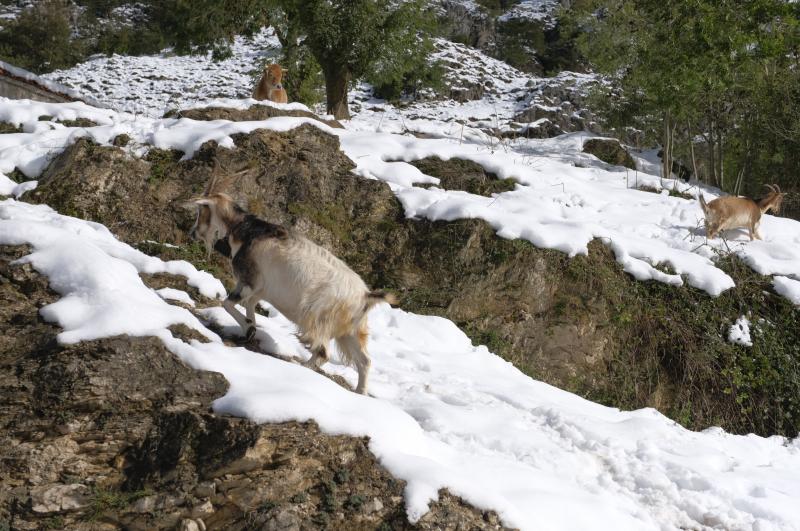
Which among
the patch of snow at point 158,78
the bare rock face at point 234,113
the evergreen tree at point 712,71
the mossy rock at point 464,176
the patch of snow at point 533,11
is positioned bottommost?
the patch of snow at point 158,78

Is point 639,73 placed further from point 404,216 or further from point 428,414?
point 428,414

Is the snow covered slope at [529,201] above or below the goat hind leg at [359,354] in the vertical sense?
above

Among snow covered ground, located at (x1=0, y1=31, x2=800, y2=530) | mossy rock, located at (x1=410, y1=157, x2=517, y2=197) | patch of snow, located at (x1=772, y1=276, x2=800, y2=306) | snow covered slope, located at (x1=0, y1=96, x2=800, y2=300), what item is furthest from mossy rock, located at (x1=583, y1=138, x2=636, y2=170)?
patch of snow, located at (x1=772, y1=276, x2=800, y2=306)

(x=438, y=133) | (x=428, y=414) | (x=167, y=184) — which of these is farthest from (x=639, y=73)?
(x=428, y=414)

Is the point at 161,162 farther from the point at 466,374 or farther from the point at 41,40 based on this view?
the point at 41,40

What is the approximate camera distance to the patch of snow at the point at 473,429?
5113 millimetres

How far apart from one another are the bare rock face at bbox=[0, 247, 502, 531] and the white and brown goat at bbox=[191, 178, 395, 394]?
4.08 feet

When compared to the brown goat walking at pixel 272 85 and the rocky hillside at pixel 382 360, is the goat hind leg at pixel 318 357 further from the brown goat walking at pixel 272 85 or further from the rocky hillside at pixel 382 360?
the brown goat walking at pixel 272 85

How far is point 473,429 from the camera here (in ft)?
20.7

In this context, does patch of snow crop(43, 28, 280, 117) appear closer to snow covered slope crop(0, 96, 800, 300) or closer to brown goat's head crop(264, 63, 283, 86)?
brown goat's head crop(264, 63, 283, 86)

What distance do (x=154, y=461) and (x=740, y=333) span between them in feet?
26.5

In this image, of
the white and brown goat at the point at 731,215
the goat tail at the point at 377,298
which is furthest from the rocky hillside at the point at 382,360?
the goat tail at the point at 377,298

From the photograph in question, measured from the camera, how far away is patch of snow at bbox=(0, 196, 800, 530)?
16.8 ft

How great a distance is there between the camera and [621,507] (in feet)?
18.3
